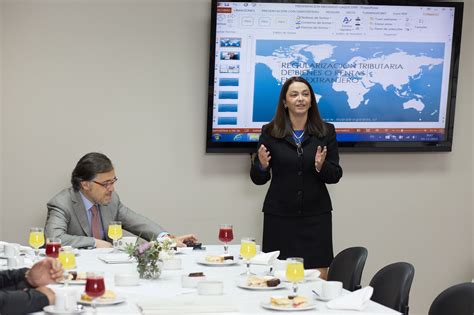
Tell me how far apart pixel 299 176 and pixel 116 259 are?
1500 millimetres

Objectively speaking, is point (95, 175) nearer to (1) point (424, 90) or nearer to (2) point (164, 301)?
(2) point (164, 301)

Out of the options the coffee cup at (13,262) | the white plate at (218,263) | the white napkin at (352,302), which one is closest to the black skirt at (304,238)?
the white plate at (218,263)

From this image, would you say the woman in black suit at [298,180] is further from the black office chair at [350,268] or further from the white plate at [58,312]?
the white plate at [58,312]

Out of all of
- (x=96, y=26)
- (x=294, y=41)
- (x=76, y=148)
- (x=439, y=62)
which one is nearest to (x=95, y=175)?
(x=76, y=148)

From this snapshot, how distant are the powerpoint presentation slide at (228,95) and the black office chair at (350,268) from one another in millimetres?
1852

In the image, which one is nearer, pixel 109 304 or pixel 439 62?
pixel 109 304

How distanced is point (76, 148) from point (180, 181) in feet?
2.60

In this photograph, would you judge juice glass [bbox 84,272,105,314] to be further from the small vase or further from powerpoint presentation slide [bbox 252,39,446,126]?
powerpoint presentation slide [bbox 252,39,446,126]

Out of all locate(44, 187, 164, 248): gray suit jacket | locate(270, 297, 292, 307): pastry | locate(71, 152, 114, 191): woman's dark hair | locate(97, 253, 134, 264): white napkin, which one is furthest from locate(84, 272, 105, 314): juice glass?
locate(71, 152, 114, 191): woman's dark hair

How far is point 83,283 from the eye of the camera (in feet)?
12.5

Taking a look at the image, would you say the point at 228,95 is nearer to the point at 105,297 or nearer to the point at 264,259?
the point at 264,259

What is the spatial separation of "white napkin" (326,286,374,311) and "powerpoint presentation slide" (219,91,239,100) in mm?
3028

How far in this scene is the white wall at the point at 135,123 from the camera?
617 cm

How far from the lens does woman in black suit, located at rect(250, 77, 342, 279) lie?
557cm
